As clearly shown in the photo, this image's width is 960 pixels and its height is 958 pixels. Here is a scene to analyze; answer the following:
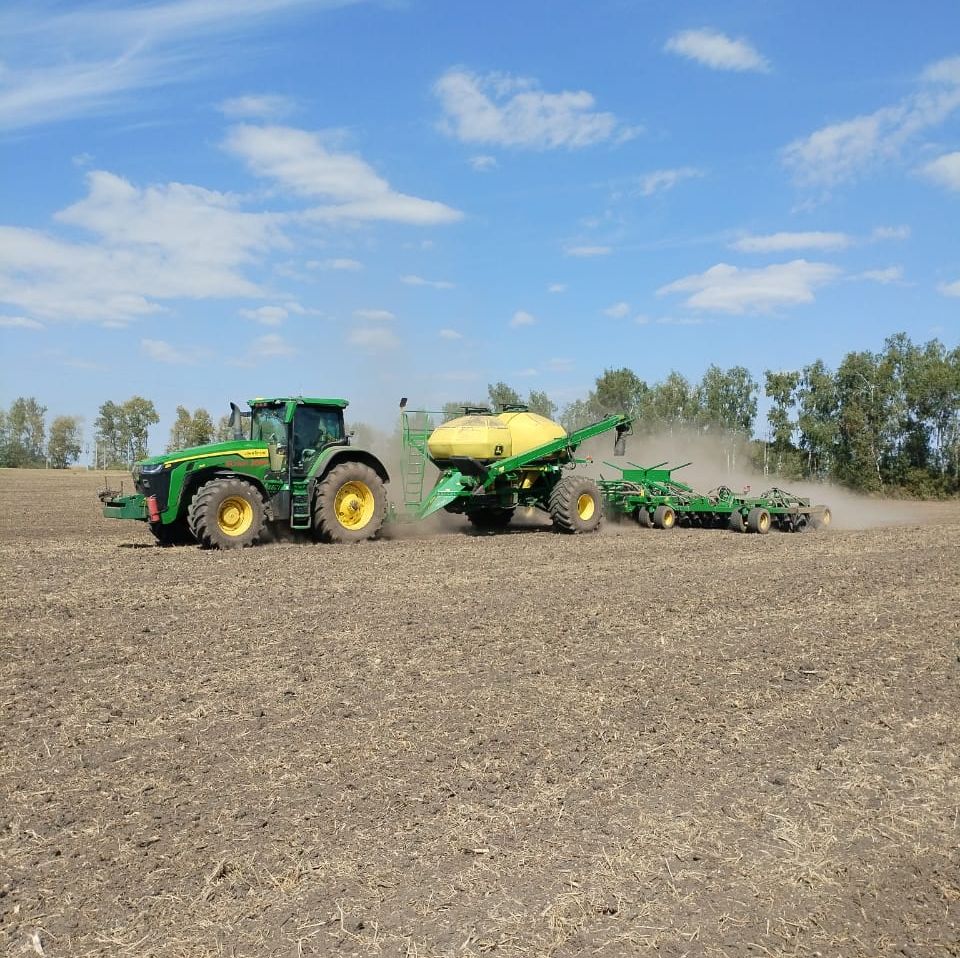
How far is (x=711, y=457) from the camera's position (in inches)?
1041

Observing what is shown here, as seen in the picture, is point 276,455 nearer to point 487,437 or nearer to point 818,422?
point 487,437

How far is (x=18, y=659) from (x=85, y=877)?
393 cm

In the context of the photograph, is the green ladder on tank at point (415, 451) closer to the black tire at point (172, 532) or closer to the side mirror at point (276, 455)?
the side mirror at point (276, 455)

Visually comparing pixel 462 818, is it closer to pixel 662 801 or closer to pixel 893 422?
pixel 662 801

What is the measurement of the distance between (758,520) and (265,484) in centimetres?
963

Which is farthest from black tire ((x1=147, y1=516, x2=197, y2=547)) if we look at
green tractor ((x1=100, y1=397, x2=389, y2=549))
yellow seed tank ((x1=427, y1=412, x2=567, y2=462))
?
yellow seed tank ((x1=427, y1=412, x2=567, y2=462))

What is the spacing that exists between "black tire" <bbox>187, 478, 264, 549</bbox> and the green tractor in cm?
1

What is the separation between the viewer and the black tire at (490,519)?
60.3 ft

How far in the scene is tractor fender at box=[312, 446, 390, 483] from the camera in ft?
47.5

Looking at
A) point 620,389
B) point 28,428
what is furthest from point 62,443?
point 620,389

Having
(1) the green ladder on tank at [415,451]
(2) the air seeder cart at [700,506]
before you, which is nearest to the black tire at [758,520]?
(2) the air seeder cart at [700,506]

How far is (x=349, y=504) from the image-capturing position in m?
15.0

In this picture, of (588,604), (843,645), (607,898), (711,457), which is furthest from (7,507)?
(607,898)

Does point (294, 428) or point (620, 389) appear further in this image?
point (620, 389)
